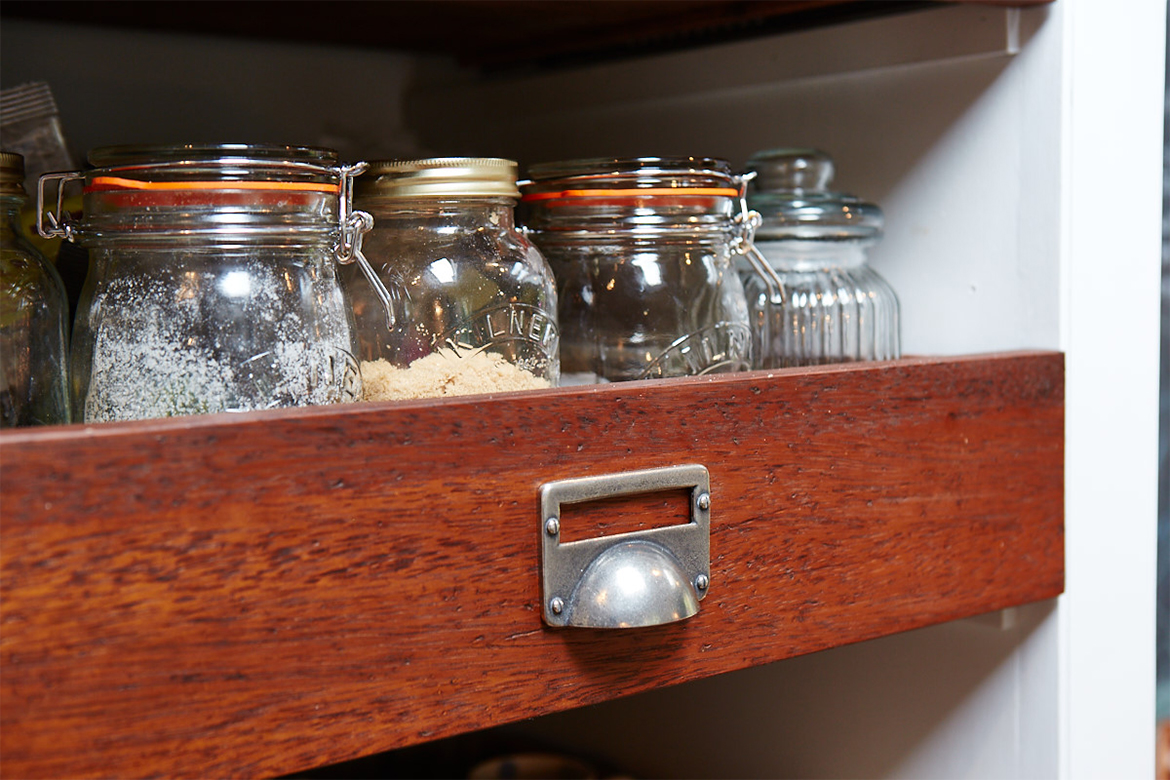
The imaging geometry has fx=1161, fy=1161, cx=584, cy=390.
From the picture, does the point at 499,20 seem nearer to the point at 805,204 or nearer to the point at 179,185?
the point at 805,204

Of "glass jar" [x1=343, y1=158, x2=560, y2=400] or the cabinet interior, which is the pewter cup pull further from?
the cabinet interior

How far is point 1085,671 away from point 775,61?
19.9 inches

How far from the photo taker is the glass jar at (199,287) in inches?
20.1

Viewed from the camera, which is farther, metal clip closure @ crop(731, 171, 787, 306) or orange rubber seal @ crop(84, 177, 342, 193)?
metal clip closure @ crop(731, 171, 787, 306)

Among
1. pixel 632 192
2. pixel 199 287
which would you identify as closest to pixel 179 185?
pixel 199 287

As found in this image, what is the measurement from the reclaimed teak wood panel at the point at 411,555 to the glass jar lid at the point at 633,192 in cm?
13

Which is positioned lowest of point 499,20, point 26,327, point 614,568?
point 614,568

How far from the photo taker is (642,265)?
2.22ft

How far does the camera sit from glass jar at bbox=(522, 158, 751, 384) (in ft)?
2.18

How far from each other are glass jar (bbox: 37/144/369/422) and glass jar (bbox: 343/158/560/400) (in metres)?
0.06

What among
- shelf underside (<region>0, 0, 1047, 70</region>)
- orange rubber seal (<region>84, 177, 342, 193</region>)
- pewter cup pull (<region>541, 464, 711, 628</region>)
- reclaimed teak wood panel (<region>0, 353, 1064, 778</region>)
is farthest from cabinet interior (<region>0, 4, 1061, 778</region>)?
orange rubber seal (<region>84, 177, 342, 193</region>)

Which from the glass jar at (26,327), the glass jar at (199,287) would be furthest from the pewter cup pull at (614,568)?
the glass jar at (26,327)

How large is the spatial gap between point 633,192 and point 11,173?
322 mm

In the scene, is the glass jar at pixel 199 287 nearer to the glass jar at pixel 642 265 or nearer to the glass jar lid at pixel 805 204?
the glass jar at pixel 642 265
